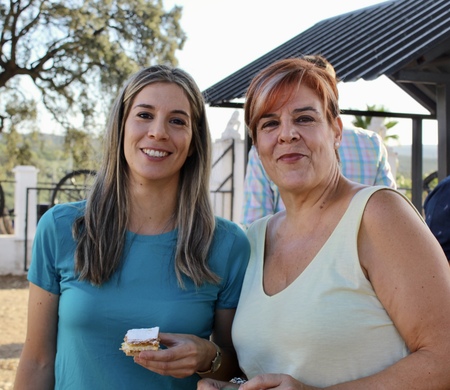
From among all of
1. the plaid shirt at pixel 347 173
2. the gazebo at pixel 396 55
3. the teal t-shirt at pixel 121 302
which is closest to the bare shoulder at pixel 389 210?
the teal t-shirt at pixel 121 302

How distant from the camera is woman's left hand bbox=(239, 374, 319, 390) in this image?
1.86m

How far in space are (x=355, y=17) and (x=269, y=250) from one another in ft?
Answer: 25.3

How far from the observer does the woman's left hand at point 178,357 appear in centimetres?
213

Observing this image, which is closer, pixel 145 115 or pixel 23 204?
pixel 145 115

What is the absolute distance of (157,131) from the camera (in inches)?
96.8

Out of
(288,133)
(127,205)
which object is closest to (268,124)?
(288,133)

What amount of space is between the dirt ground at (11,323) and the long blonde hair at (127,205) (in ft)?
16.4

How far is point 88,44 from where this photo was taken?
21.1 m

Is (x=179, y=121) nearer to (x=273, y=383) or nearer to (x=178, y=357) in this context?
(x=178, y=357)

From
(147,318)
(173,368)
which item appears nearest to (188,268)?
(147,318)

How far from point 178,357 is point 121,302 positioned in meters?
0.32

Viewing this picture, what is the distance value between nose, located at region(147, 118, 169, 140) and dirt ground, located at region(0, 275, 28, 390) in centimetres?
528

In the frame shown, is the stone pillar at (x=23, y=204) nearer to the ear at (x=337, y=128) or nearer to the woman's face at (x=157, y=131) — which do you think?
the woman's face at (x=157, y=131)

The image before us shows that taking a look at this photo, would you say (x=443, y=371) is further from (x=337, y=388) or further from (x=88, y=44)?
(x=88, y=44)
